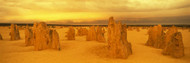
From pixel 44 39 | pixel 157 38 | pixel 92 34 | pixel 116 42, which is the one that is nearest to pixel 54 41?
pixel 44 39

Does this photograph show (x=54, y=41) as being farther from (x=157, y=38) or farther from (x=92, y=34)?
(x=157, y=38)

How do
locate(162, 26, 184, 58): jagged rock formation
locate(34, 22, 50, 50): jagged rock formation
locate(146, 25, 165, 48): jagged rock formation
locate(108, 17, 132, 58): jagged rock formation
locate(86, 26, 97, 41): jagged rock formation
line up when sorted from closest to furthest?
locate(108, 17, 132, 58): jagged rock formation < locate(162, 26, 184, 58): jagged rock formation < locate(34, 22, 50, 50): jagged rock formation < locate(146, 25, 165, 48): jagged rock formation < locate(86, 26, 97, 41): jagged rock formation

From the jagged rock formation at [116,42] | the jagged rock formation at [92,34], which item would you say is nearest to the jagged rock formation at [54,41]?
the jagged rock formation at [116,42]

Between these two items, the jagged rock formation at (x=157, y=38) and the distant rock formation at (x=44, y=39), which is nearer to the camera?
the distant rock formation at (x=44, y=39)

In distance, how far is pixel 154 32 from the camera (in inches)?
425

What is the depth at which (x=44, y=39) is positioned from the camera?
28.0 feet

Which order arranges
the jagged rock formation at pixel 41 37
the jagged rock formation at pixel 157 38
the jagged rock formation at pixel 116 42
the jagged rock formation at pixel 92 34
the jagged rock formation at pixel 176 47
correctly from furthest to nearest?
the jagged rock formation at pixel 92 34
the jagged rock formation at pixel 157 38
the jagged rock formation at pixel 41 37
the jagged rock formation at pixel 176 47
the jagged rock formation at pixel 116 42

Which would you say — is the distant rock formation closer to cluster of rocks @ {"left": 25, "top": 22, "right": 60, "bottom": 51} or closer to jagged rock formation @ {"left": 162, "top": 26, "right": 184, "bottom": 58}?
cluster of rocks @ {"left": 25, "top": 22, "right": 60, "bottom": 51}

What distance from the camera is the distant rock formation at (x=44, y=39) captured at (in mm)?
8469

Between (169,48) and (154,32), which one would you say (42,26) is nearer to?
(169,48)

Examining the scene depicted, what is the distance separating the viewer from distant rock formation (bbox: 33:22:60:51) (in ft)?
27.8

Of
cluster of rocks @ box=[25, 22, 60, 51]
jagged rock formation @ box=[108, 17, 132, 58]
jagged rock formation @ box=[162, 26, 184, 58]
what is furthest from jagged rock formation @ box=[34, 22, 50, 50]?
jagged rock formation @ box=[162, 26, 184, 58]

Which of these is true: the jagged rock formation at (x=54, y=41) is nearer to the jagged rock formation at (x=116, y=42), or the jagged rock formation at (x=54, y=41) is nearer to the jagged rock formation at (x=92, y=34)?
the jagged rock formation at (x=116, y=42)

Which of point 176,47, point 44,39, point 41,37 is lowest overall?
point 176,47
